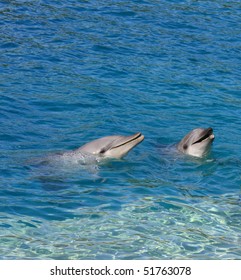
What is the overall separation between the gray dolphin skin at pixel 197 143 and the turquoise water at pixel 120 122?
202 mm

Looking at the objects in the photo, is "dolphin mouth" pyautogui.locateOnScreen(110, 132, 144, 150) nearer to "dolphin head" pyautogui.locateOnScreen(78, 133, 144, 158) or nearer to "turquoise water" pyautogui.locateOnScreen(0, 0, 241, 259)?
"dolphin head" pyautogui.locateOnScreen(78, 133, 144, 158)

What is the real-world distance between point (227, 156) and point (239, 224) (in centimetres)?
292

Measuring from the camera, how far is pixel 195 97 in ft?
56.3

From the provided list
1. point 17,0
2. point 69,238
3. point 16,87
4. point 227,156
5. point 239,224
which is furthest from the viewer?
point 17,0

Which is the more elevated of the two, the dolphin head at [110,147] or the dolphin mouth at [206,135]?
the dolphin mouth at [206,135]

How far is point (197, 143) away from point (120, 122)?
7.77ft

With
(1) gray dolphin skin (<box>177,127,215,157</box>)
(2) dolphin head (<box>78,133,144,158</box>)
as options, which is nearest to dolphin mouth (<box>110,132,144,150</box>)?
(2) dolphin head (<box>78,133,144,158</box>)

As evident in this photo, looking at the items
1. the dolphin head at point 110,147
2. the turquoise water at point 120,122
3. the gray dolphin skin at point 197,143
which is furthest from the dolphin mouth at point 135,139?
the gray dolphin skin at point 197,143

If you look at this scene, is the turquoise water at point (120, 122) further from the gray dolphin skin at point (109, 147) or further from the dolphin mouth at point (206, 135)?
the dolphin mouth at point (206, 135)

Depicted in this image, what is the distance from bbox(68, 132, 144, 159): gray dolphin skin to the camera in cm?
1309

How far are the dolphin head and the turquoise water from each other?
0.16 m

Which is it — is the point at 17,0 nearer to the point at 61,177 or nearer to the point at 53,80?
the point at 53,80

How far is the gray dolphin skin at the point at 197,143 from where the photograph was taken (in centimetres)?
1356
